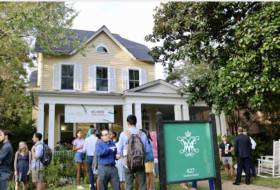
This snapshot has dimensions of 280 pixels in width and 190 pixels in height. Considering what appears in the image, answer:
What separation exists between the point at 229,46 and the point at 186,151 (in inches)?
312

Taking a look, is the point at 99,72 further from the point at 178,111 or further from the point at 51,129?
the point at 178,111

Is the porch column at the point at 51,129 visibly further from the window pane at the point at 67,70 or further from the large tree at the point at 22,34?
the window pane at the point at 67,70

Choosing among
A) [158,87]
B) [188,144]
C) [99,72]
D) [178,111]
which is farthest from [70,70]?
[188,144]

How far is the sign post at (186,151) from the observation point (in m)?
4.02

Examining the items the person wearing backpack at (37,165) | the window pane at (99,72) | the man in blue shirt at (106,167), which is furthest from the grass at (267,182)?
the window pane at (99,72)

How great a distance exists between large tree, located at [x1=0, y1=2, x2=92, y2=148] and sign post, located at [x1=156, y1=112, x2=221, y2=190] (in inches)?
381

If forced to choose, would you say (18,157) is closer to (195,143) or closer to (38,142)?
(38,142)

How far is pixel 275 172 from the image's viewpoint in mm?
9312

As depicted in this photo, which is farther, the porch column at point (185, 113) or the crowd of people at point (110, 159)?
the porch column at point (185, 113)

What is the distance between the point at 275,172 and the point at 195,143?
707 centimetres

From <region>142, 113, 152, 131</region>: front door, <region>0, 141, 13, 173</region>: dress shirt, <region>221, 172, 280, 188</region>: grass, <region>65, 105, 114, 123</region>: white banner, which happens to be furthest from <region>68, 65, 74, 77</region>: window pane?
<region>221, 172, 280, 188</region>: grass

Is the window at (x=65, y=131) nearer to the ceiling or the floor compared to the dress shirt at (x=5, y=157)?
nearer to the ceiling

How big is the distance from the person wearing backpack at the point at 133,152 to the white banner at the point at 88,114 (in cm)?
997

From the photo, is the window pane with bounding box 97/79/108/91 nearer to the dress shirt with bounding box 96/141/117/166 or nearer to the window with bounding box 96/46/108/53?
the window with bounding box 96/46/108/53
